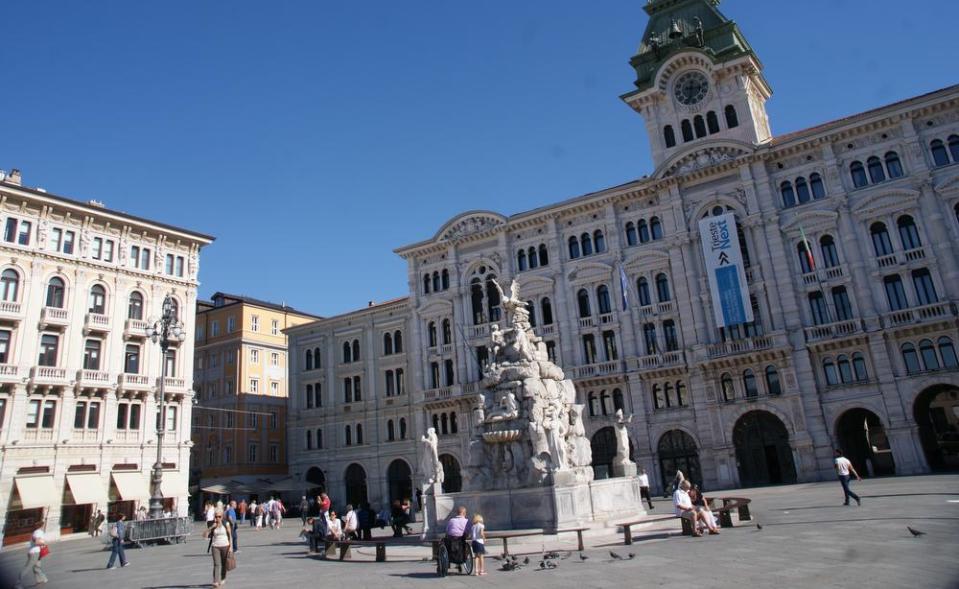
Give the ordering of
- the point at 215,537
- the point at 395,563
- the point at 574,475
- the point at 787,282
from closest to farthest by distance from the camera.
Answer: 1. the point at 215,537
2. the point at 395,563
3. the point at 574,475
4. the point at 787,282

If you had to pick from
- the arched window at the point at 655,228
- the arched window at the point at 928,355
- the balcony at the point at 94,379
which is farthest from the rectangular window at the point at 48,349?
the arched window at the point at 928,355

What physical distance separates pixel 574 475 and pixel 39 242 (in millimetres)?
34603

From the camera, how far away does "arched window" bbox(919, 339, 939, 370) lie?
34656 millimetres

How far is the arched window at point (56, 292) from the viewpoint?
126 ft

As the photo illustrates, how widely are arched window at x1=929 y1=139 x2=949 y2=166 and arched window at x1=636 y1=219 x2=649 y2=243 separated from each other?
635 inches

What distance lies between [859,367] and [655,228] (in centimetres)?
1452

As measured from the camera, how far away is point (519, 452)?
20.4m

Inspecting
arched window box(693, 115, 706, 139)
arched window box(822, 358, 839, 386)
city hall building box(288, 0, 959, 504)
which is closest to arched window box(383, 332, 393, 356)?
city hall building box(288, 0, 959, 504)

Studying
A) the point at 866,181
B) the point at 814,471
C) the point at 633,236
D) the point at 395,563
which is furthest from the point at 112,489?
the point at 866,181

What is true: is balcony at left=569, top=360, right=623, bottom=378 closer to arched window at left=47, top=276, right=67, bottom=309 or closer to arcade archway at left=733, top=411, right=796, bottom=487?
arcade archway at left=733, top=411, right=796, bottom=487

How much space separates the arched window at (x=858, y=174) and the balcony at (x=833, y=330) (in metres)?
8.11

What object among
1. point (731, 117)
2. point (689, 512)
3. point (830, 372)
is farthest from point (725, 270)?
point (689, 512)

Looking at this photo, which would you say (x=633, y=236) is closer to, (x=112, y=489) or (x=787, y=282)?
(x=787, y=282)

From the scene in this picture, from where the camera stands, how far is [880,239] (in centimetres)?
3750
